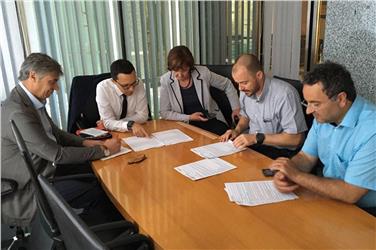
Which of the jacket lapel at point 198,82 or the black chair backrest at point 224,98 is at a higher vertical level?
the jacket lapel at point 198,82

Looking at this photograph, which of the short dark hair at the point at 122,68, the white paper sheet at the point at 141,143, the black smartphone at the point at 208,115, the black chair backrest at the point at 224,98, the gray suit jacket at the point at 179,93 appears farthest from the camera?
the black chair backrest at the point at 224,98

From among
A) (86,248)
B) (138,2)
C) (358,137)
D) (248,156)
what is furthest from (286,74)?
(86,248)

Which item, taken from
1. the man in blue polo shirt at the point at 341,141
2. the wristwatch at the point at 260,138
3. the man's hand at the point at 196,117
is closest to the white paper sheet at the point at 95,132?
the man's hand at the point at 196,117

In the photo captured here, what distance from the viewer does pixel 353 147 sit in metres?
1.34

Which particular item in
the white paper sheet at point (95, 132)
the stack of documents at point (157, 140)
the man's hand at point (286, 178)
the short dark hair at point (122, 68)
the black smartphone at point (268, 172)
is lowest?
the white paper sheet at point (95, 132)

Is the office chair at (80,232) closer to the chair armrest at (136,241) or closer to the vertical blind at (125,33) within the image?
the chair armrest at (136,241)

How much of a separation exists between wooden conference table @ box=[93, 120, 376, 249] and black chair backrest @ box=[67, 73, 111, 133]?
1.17 m

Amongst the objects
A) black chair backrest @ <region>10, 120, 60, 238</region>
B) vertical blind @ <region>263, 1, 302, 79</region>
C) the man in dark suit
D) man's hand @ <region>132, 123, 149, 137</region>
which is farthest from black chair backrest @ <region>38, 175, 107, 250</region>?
vertical blind @ <region>263, 1, 302, 79</region>

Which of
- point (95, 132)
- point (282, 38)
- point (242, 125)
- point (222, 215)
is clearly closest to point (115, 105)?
point (95, 132)

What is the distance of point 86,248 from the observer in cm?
77

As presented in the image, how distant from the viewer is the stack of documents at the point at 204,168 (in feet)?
5.17

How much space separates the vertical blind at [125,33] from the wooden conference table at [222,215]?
1.74 metres

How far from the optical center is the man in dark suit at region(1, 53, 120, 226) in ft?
5.64

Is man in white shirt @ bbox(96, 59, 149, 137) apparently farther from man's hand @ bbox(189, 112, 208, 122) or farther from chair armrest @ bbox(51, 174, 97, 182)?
chair armrest @ bbox(51, 174, 97, 182)
